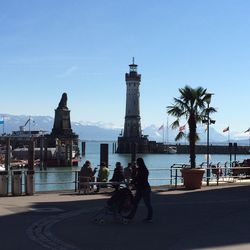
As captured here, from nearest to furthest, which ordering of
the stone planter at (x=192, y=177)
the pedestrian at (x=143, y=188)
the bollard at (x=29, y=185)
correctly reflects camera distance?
the pedestrian at (x=143, y=188) < the bollard at (x=29, y=185) < the stone planter at (x=192, y=177)

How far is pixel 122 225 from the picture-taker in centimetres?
1404

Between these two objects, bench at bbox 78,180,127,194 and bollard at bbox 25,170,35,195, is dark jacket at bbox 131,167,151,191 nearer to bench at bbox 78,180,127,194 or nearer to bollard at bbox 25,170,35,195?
bench at bbox 78,180,127,194

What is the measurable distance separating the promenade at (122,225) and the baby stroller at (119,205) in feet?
0.70

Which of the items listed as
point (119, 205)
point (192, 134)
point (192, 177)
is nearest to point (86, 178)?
point (192, 177)

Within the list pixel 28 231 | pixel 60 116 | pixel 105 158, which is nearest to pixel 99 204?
pixel 28 231

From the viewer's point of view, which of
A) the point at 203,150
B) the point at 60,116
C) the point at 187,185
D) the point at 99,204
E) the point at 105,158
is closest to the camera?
the point at 99,204

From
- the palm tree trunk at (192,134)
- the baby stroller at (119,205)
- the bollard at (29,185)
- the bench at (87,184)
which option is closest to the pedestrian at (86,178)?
the bench at (87,184)

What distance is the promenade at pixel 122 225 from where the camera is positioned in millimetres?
11609

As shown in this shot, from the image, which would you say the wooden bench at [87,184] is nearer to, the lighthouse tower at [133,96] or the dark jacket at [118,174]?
the dark jacket at [118,174]

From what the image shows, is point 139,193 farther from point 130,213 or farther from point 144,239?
point 144,239

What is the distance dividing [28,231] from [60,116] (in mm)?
124877

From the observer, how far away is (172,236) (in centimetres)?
1257

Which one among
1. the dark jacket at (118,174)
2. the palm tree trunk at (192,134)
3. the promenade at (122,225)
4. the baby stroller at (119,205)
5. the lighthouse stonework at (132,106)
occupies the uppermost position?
the lighthouse stonework at (132,106)

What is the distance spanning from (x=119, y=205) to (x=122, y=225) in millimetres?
506
